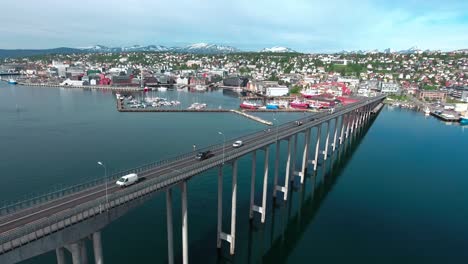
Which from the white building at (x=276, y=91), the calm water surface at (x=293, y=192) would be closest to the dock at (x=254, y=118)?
the calm water surface at (x=293, y=192)

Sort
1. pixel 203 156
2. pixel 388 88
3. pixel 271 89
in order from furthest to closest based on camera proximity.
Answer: pixel 388 88
pixel 271 89
pixel 203 156

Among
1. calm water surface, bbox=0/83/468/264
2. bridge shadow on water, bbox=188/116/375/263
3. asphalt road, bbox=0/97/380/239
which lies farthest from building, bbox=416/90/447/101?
asphalt road, bbox=0/97/380/239

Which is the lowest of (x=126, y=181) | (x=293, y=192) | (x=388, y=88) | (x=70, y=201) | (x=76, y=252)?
(x=293, y=192)

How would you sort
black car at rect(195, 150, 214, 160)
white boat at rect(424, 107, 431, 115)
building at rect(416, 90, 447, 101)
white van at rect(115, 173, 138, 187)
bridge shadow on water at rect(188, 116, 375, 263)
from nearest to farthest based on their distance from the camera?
white van at rect(115, 173, 138, 187), black car at rect(195, 150, 214, 160), bridge shadow on water at rect(188, 116, 375, 263), white boat at rect(424, 107, 431, 115), building at rect(416, 90, 447, 101)

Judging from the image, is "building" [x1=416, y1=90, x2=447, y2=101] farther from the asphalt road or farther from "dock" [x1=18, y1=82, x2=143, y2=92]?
the asphalt road

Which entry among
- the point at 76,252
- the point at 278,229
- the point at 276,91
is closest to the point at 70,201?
the point at 76,252

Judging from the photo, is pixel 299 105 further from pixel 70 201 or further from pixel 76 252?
pixel 76 252

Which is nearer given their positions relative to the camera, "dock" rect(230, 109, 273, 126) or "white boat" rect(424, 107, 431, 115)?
"dock" rect(230, 109, 273, 126)
